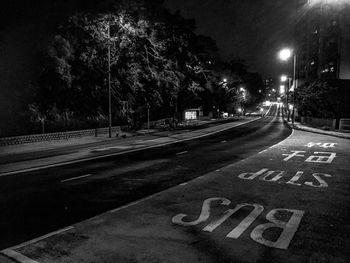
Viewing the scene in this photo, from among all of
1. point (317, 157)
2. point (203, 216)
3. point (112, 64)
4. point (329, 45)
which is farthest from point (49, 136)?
point (329, 45)

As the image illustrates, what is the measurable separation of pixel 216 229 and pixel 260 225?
3.26 feet

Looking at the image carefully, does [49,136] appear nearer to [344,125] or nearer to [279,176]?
[279,176]

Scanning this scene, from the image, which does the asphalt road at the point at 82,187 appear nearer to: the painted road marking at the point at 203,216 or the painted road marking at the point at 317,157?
the painted road marking at the point at 203,216

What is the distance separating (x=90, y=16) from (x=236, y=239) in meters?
→ 26.5

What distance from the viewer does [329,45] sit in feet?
222

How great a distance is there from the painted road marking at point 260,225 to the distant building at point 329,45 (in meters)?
58.5

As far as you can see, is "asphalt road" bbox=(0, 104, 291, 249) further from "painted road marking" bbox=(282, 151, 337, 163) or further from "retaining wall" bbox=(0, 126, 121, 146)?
"retaining wall" bbox=(0, 126, 121, 146)

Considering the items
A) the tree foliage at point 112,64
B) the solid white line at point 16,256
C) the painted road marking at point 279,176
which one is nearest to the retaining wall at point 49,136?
the tree foliage at point 112,64

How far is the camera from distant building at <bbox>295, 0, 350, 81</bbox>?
5831 centimetres

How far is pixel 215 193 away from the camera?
9820 mm

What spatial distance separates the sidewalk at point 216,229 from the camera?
18.4ft

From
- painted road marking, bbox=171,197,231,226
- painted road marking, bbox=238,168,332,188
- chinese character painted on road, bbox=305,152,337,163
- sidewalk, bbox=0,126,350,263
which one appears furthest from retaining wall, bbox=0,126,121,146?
chinese character painted on road, bbox=305,152,337,163

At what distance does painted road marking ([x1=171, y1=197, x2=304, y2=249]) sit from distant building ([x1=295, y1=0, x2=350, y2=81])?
58.5 metres

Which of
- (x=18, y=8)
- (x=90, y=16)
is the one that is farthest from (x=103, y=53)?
(x=18, y=8)
